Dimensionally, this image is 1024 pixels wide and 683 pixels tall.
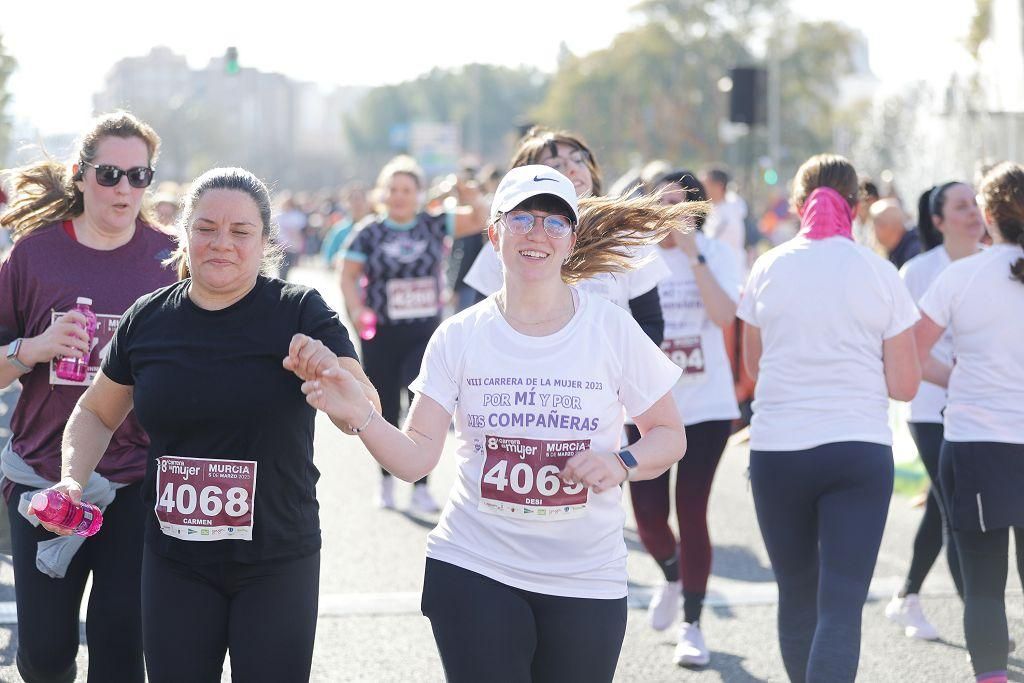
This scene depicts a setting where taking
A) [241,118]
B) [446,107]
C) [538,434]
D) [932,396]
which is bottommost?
[538,434]

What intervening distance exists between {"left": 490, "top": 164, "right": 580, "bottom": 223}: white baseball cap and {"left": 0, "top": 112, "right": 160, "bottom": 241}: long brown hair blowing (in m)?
1.61

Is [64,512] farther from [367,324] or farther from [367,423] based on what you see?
[367,324]

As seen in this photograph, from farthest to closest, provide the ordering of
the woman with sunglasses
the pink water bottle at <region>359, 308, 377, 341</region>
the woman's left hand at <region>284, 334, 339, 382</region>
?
the pink water bottle at <region>359, 308, 377, 341</region> < the woman with sunglasses < the woman's left hand at <region>284, 334, 339, 382</region>

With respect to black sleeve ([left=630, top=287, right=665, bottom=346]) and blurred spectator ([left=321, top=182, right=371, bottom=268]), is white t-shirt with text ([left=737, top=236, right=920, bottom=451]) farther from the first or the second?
blurred spectator ([left=321, top=182, right=371, bottom=268])

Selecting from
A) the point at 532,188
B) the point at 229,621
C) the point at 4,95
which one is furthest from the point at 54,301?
the point at 4,95

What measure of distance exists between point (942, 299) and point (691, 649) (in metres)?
1.86

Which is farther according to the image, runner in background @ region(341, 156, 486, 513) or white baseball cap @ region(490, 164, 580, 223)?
runner in background @ region(341, 156, 486, 513)

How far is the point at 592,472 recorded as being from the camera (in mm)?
3580

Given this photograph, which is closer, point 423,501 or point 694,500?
point 694,500

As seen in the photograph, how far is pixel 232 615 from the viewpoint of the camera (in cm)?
375

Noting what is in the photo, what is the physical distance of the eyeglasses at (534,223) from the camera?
379cm

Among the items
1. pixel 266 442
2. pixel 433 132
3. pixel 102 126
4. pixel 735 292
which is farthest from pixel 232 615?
pixel 433 132

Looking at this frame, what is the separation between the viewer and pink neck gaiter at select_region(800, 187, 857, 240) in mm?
4949

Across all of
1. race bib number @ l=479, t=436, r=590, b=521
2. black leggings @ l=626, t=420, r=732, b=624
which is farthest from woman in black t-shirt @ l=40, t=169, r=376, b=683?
black leggings @ l=626, t=420, r=732, b=624
